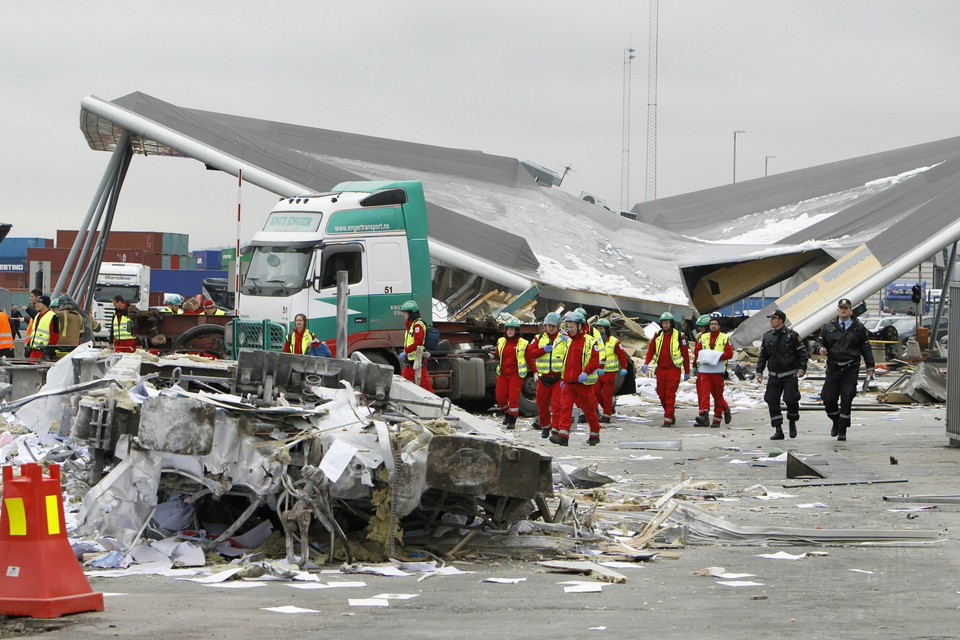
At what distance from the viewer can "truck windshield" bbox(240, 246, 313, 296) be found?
18391 millimetres

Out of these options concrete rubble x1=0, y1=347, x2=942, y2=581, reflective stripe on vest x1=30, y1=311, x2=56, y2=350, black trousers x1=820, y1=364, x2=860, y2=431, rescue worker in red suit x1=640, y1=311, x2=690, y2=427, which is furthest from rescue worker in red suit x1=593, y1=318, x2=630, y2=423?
concrete rubble x1=0, y1=347, x2=942, y2=581

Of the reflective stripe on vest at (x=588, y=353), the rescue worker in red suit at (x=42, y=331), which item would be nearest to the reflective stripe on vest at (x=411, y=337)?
the reflective stripe on vest at (x=588, y=353)

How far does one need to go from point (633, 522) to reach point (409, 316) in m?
8.95

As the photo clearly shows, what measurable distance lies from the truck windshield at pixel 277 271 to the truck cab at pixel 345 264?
0.6 inches

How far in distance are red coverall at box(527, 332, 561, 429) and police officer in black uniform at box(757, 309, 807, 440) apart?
8.46ft

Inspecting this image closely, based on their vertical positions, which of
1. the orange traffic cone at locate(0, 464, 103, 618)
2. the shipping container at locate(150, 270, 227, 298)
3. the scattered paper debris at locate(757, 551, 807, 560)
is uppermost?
the shipping container at locate(150, 270, 227, 298)

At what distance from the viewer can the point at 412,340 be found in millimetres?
17453

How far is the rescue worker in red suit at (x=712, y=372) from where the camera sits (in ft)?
59.0

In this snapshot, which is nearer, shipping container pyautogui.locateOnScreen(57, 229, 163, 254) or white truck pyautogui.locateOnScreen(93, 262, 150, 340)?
white truck pyautogui.locateOnScreen(93, 262, 150, 340)

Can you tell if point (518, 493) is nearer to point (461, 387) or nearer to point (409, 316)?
point (409, 316)

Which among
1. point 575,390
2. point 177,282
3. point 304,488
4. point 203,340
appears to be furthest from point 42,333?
point 177,282

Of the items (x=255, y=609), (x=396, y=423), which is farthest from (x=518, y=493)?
(x=255, y=609)

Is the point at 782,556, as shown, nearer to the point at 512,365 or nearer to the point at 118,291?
the point at 512,365

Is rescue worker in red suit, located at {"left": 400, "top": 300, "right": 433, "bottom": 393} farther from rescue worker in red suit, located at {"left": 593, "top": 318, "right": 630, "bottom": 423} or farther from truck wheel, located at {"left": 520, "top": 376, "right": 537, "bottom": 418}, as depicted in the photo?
truck wheel, located at {"left": 520, "top": 376, "right": 537, "bottom": 418}
